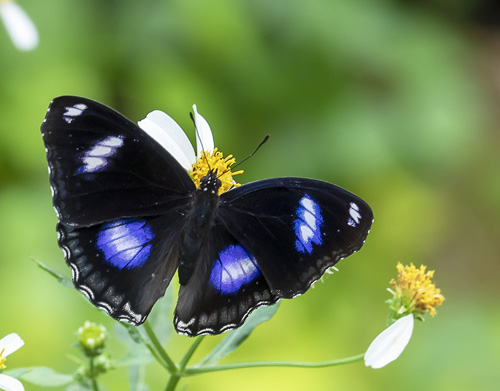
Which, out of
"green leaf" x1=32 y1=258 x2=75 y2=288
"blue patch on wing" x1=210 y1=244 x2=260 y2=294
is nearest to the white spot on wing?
"green leaf" x1=32 y1=258 x2=75 y2=288

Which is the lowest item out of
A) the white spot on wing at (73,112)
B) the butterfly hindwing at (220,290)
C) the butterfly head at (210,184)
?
the butterfly hindwing at (220,290)

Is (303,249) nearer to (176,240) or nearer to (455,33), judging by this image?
(176,240)

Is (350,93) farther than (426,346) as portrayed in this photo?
Yes

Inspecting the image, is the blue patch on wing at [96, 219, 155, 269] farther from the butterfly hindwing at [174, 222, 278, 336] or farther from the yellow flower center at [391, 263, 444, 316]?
the yellow flower center at [391, 263, 444, 316]

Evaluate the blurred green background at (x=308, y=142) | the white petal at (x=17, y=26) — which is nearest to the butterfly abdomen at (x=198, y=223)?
the blurred green background at (x=308, y=142)

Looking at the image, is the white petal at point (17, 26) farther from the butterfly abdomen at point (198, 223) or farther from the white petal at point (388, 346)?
the white petal at point (388, 346)

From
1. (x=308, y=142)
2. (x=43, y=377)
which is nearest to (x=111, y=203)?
(x=43, y=377)

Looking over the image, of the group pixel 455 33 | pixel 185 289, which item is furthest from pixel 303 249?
pixel 455 33
